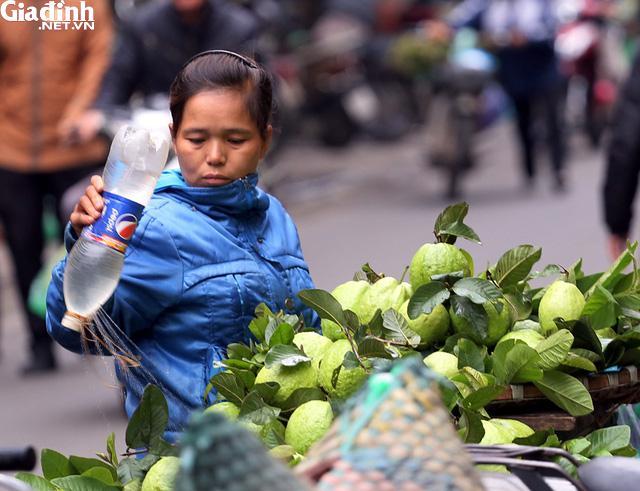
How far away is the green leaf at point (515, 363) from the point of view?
2.68m

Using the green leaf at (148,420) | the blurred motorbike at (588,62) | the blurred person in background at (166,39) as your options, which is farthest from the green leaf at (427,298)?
the blurred motorbike at (588,62)

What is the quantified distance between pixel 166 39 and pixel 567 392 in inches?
211

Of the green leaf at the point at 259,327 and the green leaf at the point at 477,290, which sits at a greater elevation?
the green leaf at the point at 477,290

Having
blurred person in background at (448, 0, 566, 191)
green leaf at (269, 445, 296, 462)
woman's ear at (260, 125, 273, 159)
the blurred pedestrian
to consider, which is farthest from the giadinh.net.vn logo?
blurred person in background at (448, 0, 566, 191)

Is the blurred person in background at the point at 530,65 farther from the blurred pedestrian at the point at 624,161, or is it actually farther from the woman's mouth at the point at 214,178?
the woman's mouth at the point at 214,178

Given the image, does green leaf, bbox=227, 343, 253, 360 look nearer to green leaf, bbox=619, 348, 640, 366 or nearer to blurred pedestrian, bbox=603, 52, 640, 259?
green leaf, bbox=619, 348, 640, 366

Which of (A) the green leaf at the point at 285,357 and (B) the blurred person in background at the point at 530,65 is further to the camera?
(B) the blurred person in background at the point at 530,65

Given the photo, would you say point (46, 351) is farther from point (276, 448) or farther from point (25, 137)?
point (276, 448)

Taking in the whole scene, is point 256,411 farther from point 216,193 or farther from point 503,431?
point 216,193

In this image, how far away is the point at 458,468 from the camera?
172cm

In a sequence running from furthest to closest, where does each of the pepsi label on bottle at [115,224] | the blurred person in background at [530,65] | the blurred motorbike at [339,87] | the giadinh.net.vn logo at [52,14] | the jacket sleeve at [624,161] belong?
the blurred motorbike at [339,87], the blurred person in background at [530,65], the giadinh.net.vn logo at [52,14], the jacket sleeve at [624,161], the pepsi label on bottle at [115,224]

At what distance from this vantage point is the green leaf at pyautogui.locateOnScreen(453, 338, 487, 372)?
9.04 feet

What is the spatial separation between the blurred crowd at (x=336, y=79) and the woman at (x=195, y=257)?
0.43 m

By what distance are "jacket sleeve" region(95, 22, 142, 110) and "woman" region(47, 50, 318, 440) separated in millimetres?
4458
